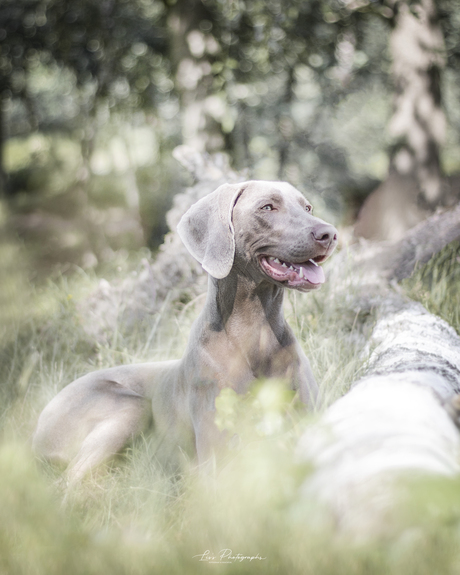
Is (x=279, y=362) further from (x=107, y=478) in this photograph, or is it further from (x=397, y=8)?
(x=397, y=8)

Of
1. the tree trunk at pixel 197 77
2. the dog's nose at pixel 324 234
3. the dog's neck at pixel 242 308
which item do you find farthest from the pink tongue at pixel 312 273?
the tree trunk at pixel 197 77

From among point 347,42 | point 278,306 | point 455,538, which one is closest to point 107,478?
point 278,306

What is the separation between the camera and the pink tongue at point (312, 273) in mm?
2598

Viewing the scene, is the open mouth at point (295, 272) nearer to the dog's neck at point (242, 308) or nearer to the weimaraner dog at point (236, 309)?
the weimaraner dog at point (236, 309)

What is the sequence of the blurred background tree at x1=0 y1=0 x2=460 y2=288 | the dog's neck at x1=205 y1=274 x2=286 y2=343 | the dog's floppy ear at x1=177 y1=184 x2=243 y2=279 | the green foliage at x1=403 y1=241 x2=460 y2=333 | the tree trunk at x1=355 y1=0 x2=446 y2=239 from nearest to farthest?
1. the dog's floppy ear at x1=177 y1=184 x2=243 y2=279
2. the dog's neck at x1=205 y1=274 x2=286 y2=343
3. the green foliage at x1=403 y1=241 x2=460 y2=333
4. the tree trunk at x1=355 y1=0 x2=446 y2=239
5. the blurred background tree at x1=0 y1=0 x2=460 y2=288

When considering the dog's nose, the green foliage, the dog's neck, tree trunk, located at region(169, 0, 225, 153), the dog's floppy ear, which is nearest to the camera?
the dog's nose

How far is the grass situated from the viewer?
1329mm

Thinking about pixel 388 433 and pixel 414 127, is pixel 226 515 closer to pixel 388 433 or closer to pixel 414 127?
pixel 388 433

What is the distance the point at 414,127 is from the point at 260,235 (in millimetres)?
5436

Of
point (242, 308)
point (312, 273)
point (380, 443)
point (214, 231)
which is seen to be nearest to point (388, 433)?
point (380, 443)

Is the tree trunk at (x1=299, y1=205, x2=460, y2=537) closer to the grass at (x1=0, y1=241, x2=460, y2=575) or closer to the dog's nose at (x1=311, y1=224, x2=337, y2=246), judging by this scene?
the grass at (x1=0, y1=241, x2=460, y2=575)

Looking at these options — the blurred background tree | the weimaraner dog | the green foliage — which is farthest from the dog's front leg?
the blurred background tree

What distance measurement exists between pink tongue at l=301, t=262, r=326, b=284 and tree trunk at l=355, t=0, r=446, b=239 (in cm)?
487

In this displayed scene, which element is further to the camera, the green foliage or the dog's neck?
the green foliage
